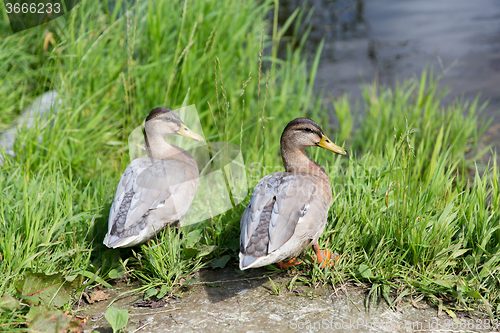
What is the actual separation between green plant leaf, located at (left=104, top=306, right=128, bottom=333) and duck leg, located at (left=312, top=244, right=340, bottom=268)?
1.18 m

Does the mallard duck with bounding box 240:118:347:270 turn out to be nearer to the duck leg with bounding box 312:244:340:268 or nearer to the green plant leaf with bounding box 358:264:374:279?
the duck leg with bounding box 312:244:340:268

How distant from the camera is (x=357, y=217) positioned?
9.61 ft

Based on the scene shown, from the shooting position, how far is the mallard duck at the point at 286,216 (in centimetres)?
247

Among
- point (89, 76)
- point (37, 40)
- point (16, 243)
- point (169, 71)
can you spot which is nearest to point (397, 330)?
point (16, 243)

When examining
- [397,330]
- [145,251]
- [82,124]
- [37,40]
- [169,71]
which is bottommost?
[397,330]

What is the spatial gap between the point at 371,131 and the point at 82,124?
120 inches

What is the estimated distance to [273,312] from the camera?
2.48 meters

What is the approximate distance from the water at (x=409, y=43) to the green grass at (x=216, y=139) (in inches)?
46.8

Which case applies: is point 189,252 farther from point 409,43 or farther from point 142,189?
point 409,43

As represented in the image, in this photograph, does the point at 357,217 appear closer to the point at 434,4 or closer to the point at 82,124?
the point at 82,124

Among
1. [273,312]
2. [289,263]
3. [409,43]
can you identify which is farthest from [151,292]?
[409,43]

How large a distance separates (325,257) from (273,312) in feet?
1.64

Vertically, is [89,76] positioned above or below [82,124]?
above

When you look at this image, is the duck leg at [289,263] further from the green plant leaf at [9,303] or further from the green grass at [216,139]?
the green plant leaf at [9,303]
